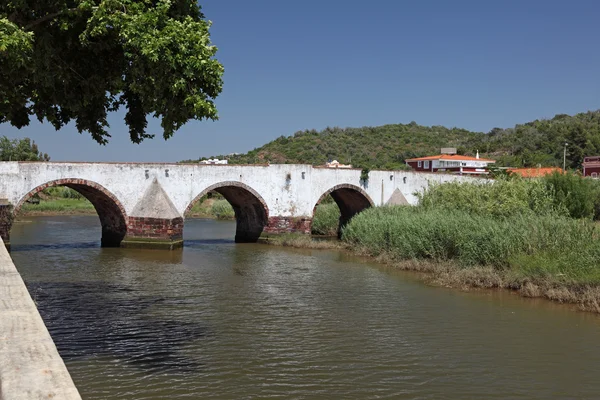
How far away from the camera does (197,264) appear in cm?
2008

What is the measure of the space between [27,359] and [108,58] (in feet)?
20.3

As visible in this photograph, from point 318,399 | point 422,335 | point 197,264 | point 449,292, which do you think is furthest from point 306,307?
point 197,264

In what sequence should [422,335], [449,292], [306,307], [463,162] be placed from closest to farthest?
[422,335], [306,307], [449,292], [463,162]

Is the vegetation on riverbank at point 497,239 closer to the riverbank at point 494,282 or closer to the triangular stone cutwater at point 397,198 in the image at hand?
the riverbank at point 494,282

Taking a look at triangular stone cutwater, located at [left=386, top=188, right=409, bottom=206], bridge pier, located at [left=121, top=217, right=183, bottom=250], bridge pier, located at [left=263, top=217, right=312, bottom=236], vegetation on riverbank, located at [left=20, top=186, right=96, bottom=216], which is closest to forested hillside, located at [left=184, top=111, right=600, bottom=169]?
vegetation on riverbank, located at [left=20, top=186, right=96, bottom=216]

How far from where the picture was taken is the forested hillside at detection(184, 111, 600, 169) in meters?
61.2

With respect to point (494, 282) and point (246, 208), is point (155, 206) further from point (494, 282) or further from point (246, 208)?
point (494, 282)

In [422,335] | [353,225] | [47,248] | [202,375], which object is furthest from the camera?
[353,225]

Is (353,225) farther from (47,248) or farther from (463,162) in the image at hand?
(463,162)

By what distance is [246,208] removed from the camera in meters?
29.0

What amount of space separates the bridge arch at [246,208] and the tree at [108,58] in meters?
17.3

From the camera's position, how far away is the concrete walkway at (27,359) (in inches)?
97.0

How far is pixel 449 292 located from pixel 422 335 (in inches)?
180

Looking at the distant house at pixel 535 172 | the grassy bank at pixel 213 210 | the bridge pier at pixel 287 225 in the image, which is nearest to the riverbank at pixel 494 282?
the bridge pier at pixel 287 225
